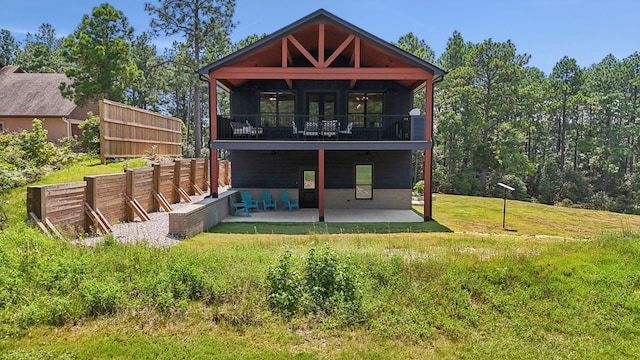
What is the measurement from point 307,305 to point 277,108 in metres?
12.3

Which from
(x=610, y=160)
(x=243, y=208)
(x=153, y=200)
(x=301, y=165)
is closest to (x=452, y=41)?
(x=610, y=160)

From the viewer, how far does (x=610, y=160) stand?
35.7 metres

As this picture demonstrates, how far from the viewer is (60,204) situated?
7984 mm

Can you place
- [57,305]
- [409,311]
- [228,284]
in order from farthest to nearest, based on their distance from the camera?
[228,284], [409,311], [57,305]

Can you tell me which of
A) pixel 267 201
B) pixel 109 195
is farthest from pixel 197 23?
pixel 109 195

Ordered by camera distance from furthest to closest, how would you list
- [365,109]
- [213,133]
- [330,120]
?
[365,109]
[330,120]
[213,133]

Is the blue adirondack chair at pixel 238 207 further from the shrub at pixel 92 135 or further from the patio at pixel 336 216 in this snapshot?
the shrub at pixel 92 135

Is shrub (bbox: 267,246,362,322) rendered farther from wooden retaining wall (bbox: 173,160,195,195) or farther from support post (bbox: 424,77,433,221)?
wooden retaining wall (bbox: 173,160,195,195)

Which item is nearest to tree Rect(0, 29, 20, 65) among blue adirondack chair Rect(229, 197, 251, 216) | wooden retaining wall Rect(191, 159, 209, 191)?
wooden retaining wall Rect(191, 159, 209, 191)

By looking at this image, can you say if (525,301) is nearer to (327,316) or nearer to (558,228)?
(327,316)

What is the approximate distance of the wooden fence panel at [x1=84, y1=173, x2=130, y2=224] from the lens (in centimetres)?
901

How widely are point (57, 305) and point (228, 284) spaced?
2.02 m

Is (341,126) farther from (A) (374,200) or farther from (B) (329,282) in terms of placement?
(B) (329,282)

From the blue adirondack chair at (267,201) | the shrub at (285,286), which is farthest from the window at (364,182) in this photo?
the shrub at (285,286)
